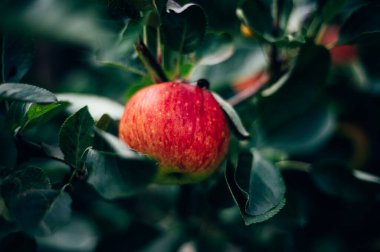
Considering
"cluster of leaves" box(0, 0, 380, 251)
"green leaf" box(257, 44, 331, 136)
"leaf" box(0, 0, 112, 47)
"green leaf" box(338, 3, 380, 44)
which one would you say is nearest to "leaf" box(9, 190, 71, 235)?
"cluster of leaves" box(0, 0, 380, 251)

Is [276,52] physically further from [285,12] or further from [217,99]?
[217,99]

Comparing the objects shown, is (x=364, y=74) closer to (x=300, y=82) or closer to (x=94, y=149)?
(x=300, y=82)

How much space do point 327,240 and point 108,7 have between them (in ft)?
2.84

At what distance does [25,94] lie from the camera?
22.6 inches

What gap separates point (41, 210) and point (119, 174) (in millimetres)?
115

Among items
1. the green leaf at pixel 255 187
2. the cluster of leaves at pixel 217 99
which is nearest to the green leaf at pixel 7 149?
the cluster of leaves at pixel 217 99

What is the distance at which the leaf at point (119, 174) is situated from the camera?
528 millimetres

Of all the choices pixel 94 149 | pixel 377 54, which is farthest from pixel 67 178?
pixel 377 54

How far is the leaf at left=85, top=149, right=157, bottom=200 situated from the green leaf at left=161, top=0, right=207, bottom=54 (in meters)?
0.25

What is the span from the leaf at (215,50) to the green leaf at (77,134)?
31 centimetres

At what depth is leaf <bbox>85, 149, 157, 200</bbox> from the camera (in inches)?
20.8

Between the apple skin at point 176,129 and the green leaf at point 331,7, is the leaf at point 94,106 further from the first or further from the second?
the green leaf at point 331,7

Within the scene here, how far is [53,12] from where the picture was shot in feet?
1.54

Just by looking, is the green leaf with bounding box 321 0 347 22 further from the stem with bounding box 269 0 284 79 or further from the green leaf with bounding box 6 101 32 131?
the green leaf with bounding box 6 101 32 131
